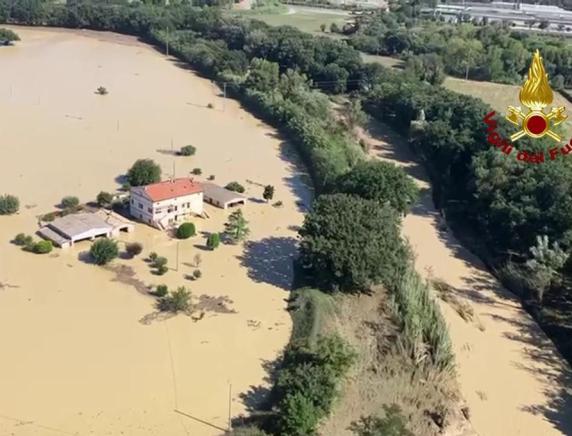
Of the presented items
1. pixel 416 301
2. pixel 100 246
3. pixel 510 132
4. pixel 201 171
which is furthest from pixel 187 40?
pixel 416 301

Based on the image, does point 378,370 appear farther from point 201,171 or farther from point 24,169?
point 24,169

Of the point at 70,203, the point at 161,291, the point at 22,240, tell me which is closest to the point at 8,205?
the point at 70,203

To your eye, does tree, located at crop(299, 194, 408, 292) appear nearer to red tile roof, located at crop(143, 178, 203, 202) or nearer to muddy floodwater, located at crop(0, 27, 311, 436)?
muddy floodwater, located at crop(0, 27, 311, 436)

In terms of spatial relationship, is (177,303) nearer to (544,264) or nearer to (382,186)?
(382,186)

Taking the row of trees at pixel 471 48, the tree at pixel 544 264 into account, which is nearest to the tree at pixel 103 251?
the tree at pixel 544 264

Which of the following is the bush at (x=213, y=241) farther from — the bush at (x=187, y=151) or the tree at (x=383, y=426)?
the tree at (x=383, y=426)

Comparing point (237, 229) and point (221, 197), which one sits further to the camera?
point (221, 197)

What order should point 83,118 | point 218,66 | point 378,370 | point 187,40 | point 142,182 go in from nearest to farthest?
point 378,370 < point 142,182 < point 83,118 < point 218,66 < point 187,40
